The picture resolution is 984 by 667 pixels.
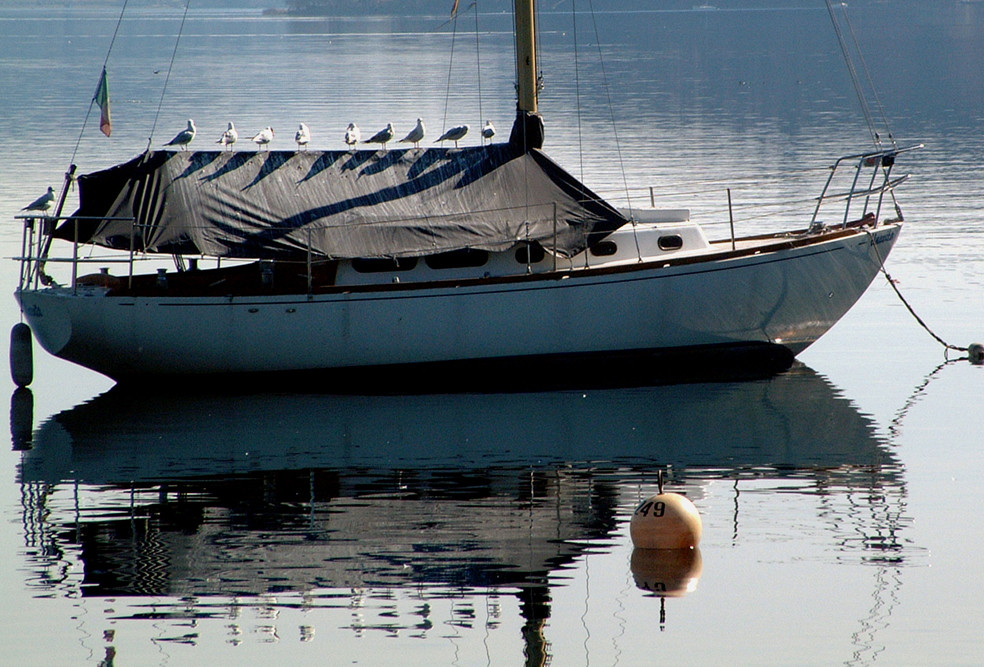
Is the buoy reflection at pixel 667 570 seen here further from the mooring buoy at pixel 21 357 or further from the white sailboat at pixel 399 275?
the mooring buoy at pixel 21 357

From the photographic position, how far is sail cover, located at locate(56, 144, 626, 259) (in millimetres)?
20938

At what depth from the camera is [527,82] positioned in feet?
74.6

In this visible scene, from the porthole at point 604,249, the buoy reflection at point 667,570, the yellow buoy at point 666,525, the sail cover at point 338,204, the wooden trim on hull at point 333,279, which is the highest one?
the sail cover at point 338,204

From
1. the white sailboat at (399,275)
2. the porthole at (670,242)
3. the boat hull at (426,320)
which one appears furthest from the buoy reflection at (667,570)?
the porthole at (670,242)

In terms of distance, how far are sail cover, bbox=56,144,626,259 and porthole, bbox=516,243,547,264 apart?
37cm

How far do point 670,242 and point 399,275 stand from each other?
4.33 metres

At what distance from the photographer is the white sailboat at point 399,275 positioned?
20.9m

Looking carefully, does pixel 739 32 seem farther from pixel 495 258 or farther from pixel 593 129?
pixel 495 258

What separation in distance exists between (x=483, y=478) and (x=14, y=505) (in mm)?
5504

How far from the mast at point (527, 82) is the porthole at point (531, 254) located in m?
1.70

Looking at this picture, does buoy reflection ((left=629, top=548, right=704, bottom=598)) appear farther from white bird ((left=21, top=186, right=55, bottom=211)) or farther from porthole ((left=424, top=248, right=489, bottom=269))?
white bird ((left=21, top=186, right=55, bottom=211))

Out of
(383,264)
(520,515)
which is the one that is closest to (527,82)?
(383,264)

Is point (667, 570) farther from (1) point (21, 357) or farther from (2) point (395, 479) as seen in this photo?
(1) point (21, 357)

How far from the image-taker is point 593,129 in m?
57.7
